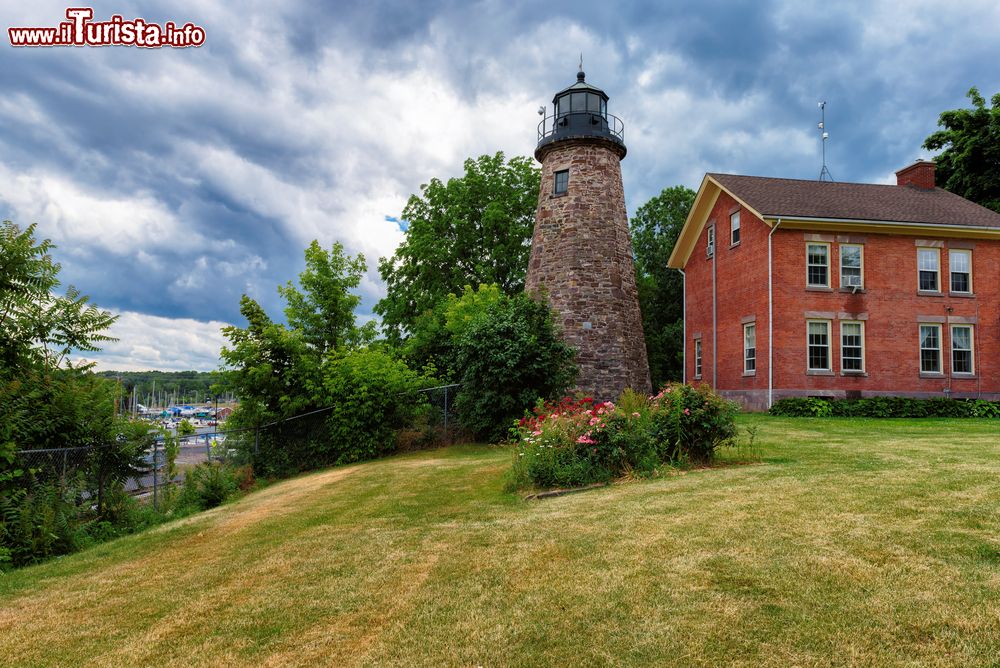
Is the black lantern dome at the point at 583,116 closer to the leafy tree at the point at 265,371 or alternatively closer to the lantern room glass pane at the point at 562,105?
→ the lantern room glass pane at the point at 562,105

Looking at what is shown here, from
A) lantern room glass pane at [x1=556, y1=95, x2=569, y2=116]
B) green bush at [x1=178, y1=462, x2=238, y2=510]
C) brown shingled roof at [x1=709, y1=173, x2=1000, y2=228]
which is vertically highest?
lantern room glass pane at [x1=556, y1=95, x2=569, y2=116]

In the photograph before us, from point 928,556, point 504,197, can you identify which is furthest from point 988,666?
point 504,197

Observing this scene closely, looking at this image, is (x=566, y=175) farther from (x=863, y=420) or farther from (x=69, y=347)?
(x=69, y=347)

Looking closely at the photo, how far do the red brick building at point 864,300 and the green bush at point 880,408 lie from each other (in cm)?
112

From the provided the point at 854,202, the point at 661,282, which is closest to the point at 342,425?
the point at 854,202

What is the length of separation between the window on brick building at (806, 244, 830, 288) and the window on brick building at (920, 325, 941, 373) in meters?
4.04

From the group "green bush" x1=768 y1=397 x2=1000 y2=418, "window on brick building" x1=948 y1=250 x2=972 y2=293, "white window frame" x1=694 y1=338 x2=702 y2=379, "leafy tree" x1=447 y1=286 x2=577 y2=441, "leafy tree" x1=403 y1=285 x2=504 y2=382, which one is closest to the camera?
"leafy tree" x1=447 y1=286 x2=577 y2=441

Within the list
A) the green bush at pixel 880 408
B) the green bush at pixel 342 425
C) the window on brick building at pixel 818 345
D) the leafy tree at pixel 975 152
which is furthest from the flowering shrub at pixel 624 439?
the leafy tree at pixel 975 152

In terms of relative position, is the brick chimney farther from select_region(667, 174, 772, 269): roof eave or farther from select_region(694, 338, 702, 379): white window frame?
select_region(694, 338, 702, 379): white window frame

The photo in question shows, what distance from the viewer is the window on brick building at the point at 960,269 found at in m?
23.9

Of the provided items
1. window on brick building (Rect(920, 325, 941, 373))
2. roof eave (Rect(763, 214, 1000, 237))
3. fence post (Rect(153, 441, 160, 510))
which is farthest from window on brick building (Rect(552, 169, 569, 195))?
fence post (Rect(153, 441, 160, 510))

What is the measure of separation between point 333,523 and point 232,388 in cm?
1111

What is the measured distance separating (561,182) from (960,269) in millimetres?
15100

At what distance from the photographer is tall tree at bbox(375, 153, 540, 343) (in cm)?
3528
